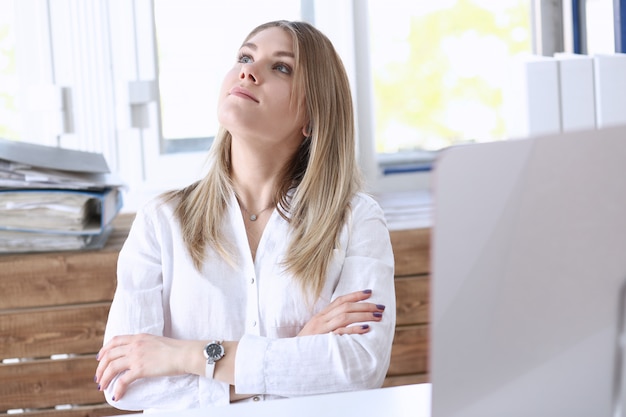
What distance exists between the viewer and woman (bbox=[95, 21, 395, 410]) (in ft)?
4.90

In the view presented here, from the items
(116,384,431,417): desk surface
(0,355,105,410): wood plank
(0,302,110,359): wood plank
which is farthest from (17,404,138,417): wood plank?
(116,384,431,417): desk surface

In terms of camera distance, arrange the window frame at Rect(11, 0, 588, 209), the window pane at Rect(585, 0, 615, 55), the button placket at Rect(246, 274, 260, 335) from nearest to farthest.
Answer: the button placket at Rect(246, 274, 260, 335) → the window pane at Rect(585, 0, 615, 55) → the window frame at Rect(11, 0, 588, 209)

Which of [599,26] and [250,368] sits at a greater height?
[599,26]

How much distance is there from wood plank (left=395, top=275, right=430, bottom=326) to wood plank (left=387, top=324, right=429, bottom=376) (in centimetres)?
2

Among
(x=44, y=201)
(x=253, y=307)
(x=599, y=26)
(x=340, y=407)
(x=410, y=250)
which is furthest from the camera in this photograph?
(x=599, y=26)

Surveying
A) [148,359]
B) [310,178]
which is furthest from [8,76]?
[148,359]

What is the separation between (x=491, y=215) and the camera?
28.8 inches

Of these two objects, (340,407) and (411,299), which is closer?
(340,407)

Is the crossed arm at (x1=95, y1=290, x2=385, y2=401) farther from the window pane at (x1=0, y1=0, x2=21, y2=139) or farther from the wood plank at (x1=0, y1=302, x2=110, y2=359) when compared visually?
the window pane at (x1=0, y1=0, x2=21, y2=139)

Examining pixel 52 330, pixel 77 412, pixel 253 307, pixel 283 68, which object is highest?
pixel 283 68

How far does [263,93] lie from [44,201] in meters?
0.70

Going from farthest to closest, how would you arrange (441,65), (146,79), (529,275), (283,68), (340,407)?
1. (441,65)
2. (146,79)
3. (283,68)
4. (340,407)
5. (529,275)

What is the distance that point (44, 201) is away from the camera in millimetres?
2076

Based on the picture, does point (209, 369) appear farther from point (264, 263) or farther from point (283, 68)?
point (283, 68)
